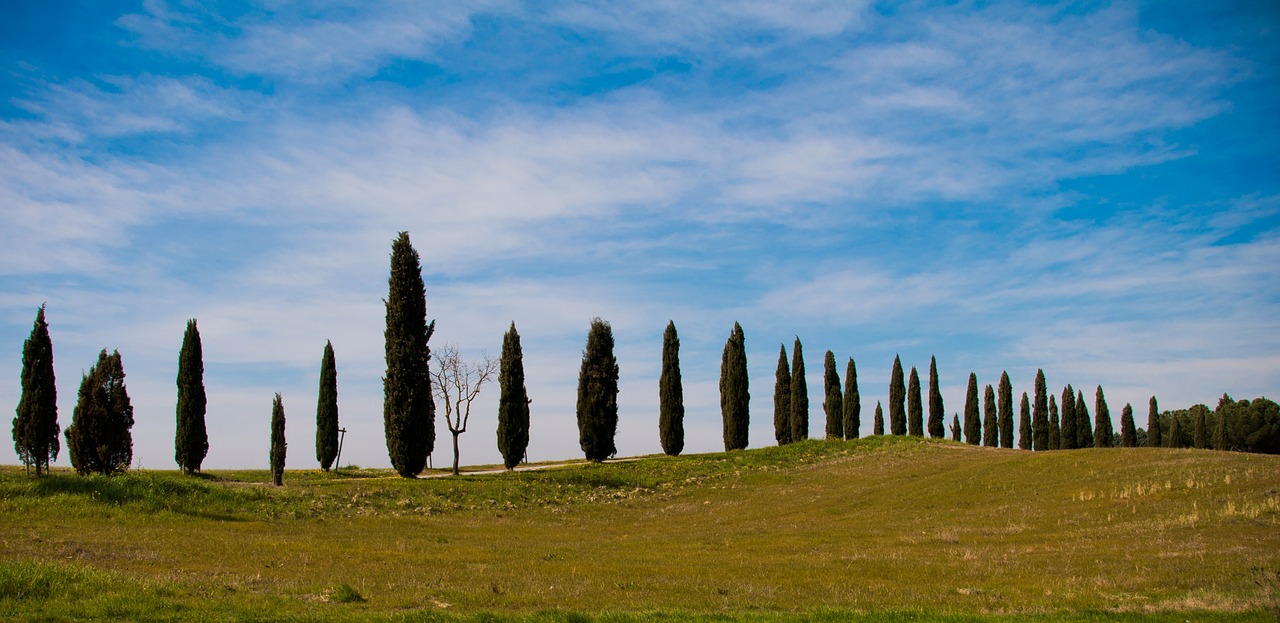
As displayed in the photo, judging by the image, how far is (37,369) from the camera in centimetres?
4597

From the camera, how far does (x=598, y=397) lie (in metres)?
65.2

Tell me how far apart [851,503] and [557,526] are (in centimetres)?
1504

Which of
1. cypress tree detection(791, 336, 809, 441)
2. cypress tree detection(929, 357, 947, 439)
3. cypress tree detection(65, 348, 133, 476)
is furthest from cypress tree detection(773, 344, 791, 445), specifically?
cypress tree detection(65, 348, 133, 476)

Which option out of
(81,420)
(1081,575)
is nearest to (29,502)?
(81,420)

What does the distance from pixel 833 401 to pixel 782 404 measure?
776 centimetres

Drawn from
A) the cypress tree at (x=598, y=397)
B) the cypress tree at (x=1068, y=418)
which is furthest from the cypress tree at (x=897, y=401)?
the cypress tree at (x=598, y=397)

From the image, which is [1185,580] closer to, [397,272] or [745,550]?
[745,550]

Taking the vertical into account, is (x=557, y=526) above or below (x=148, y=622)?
below

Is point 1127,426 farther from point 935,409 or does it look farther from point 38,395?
point 38,395

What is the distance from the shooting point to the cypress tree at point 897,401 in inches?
3583

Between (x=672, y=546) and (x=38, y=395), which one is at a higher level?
(x=38, y=395)

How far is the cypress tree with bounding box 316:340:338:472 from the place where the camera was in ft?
215

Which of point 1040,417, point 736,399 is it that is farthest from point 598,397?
point 1040,417

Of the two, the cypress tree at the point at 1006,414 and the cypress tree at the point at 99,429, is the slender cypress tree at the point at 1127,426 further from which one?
the cypress tree at the point at 99,429
